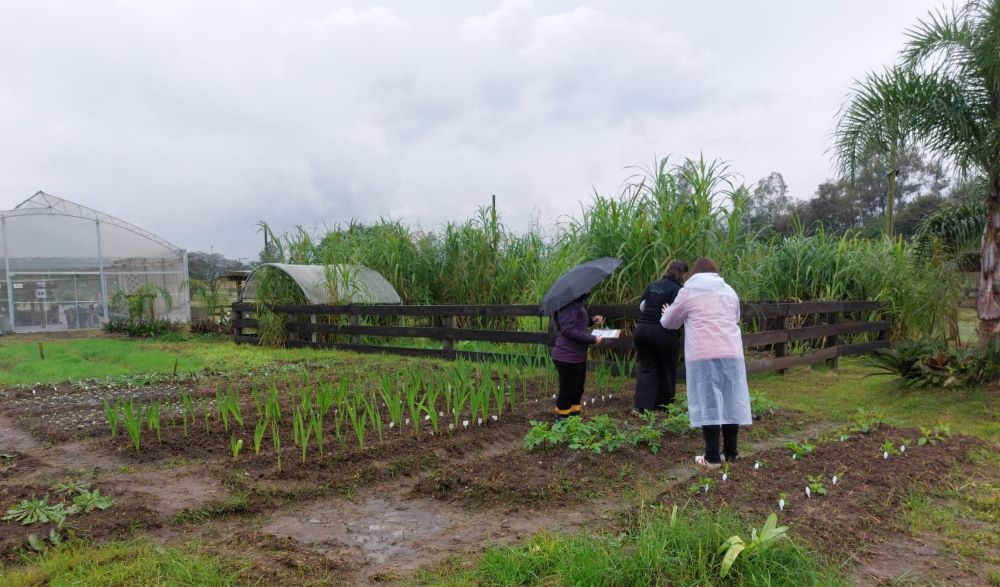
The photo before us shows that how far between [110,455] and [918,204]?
139 ft

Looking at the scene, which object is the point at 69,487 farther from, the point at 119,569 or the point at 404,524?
the point at 404,524

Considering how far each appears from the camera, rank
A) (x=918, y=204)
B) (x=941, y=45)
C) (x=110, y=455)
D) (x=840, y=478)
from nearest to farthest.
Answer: (x=840, y=478)
(x=110, y=455)
(x=941, y=45)
(x=918, y=204)

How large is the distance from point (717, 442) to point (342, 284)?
957cm

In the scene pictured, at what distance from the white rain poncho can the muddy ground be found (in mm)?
388

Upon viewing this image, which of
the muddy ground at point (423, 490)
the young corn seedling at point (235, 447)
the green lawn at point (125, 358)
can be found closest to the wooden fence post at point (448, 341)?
the green lawn at point (125, 358)

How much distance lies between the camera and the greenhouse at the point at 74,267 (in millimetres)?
19406

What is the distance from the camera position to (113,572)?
288 cm

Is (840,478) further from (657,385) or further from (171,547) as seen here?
(171,547)

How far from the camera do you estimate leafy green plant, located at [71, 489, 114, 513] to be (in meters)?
3.62

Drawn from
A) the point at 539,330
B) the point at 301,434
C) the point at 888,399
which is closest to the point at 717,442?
the point at 301,434

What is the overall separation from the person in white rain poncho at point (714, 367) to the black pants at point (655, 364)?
1.00 meters

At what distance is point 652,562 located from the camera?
8.59 feet

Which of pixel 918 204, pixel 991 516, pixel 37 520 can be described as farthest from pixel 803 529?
pixel 918 204

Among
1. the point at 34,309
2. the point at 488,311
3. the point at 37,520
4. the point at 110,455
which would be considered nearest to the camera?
the point at 37,520
